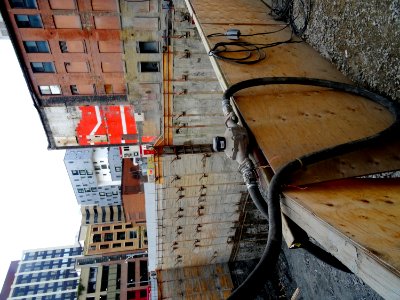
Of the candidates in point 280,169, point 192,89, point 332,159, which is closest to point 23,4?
point 192,89

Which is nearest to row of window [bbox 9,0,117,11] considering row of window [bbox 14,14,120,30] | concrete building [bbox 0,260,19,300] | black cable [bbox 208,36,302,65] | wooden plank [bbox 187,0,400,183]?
→ row of window [bbox 14,14,120,30]

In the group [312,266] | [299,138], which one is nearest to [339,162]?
[299,138]

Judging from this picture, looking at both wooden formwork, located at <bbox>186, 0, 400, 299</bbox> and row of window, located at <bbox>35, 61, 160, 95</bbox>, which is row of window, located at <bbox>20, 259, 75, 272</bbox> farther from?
wooden formwork, located at <bbox>186, 0, 400, 299</bbox>

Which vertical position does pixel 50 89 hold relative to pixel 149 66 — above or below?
below

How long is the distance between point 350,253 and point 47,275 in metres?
53.6

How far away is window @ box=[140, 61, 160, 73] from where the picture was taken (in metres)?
9.78

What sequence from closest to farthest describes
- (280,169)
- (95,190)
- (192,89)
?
(280,169) → (192,89) → (95,190)

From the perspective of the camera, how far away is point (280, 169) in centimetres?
225

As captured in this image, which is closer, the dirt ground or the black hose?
the black hose

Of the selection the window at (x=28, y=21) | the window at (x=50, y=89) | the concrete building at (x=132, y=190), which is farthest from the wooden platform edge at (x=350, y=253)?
the concrete building at (x=132, y=190)

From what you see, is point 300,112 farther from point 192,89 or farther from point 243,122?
point 192,89

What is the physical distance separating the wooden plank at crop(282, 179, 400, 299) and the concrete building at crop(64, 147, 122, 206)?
107 ft

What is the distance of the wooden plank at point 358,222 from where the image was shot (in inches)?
55.6

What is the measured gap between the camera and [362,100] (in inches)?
131
